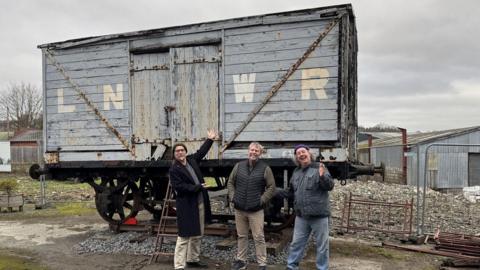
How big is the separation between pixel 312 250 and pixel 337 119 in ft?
7.71

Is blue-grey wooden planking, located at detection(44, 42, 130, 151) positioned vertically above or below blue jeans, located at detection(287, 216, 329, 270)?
above

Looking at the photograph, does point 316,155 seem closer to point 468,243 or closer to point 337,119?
point 337,119

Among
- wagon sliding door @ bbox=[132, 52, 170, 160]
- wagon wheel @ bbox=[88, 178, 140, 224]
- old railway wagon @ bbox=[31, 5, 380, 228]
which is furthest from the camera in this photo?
wagon wheel @ bbox=[88, 178, 140, 224]

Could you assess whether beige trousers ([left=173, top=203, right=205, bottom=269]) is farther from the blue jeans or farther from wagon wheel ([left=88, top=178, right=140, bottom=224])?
wagon wheel ([left=88, top=178, right=140, bottom=224])

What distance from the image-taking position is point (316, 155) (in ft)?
22.2

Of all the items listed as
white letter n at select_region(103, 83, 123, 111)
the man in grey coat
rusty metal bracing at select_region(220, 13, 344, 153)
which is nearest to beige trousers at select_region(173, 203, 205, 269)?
the man in grey coat

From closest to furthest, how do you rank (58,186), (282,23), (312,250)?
(282,23) < (312,250) < (58,186)

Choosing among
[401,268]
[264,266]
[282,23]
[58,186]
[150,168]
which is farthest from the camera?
[58,186]

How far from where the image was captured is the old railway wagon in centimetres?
677

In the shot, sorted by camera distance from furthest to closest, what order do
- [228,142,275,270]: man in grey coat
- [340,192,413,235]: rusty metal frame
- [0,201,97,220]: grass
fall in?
[0,201,97,220]: grass, [340,192,413,235]: rusty metal frame, [228,142,275,270]: man in grey coat

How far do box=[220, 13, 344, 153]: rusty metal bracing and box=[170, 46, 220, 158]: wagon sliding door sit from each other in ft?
1.30

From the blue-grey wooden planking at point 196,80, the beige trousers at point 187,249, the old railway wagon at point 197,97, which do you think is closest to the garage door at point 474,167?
the old railway wagon at point 197,97

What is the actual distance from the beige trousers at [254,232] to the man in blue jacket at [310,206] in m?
0.41

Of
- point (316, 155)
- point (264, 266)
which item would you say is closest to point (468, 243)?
point (316, 155)
